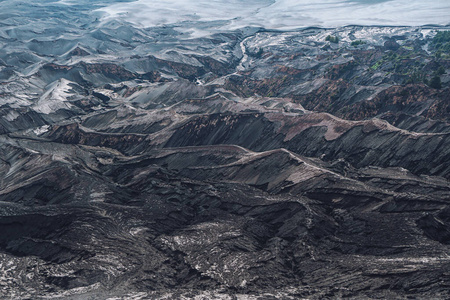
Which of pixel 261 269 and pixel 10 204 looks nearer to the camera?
pixel 261 269

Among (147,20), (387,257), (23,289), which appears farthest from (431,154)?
(147,20)

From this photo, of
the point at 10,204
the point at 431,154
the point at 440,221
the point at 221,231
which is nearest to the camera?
the point at 440,221

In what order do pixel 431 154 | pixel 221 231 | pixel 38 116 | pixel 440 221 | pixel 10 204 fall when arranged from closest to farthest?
pixel 440 221 → pixel 221 231 → pixel 10 204 → pixel 431 154 → pixel 38 116

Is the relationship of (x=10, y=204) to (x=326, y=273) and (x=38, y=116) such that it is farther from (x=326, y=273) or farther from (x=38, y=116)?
(x=38, y=116)

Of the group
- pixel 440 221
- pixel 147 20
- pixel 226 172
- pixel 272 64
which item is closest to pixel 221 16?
pixel 147 20

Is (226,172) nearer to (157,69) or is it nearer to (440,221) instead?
(440,221)

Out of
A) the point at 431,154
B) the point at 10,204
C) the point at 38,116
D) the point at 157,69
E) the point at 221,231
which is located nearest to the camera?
the point at 221,231

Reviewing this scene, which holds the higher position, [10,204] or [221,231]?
[10,204]
